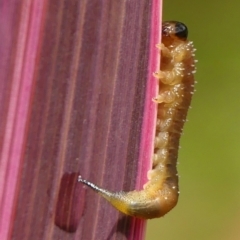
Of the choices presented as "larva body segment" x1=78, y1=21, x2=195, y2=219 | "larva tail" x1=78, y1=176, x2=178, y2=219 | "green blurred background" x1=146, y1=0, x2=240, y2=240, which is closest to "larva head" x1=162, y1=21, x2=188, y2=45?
"larva body segment" x1=78, y1=21, x2=195, y2=219

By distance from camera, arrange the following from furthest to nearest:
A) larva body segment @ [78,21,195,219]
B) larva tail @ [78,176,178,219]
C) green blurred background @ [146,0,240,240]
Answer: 1. green blurred background @ [146,0,240,240]
2. larva body segment @ [78,21,195,219]
3. larva tail @ [78,176,178,219]

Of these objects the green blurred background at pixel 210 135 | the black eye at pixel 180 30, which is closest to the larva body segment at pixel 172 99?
the black eye at pixel 180 30

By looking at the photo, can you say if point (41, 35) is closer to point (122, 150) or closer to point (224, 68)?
point (122, 150)

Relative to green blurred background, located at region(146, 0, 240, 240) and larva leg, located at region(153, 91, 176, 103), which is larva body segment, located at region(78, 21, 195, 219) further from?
green blurred background, located at region(146, 0, 240, 240)

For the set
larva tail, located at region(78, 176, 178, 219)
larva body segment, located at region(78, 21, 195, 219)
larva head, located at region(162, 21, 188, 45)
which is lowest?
larva tail, located at region(78, 176, 178, 219)

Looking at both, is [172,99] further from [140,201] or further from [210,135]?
[210,135]

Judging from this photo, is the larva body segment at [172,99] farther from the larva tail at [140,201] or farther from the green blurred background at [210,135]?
the green blurred background at [210,135]
